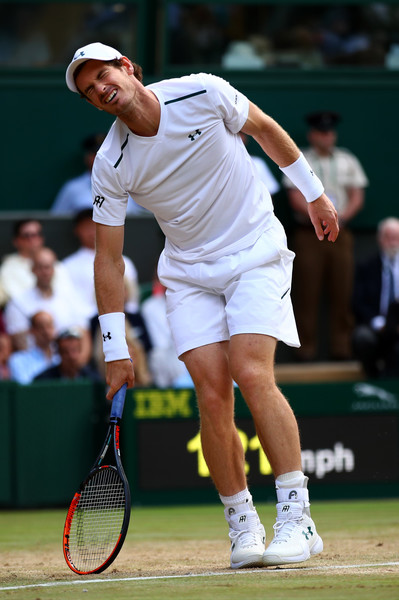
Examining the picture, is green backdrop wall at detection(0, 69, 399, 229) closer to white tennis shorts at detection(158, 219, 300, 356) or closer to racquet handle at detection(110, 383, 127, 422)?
white tennis shorts at detection(158, 219, 300, 356)

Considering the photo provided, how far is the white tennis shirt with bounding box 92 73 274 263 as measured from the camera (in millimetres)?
4430

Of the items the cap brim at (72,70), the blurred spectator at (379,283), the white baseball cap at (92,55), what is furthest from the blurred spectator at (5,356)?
the white baseball cap at (92,55)

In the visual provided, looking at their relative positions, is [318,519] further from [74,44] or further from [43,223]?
[74,44]

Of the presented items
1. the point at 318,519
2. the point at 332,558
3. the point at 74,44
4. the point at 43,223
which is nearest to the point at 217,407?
the point at 332,558

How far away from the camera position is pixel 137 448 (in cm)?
841

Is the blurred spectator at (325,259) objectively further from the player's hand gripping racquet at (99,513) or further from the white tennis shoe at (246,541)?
the player's hand gripping racquet at (99,513)

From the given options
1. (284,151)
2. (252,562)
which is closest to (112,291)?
(284,151)

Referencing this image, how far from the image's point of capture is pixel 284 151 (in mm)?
4719

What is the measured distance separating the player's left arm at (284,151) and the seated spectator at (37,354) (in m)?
4.53

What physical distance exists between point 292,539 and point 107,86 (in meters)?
1.88

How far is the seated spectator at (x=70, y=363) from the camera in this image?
8633 millimetres

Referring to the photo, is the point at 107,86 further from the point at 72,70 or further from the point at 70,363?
the point at 70,363

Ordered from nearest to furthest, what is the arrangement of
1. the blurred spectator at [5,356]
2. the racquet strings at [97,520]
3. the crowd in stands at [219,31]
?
the racquet strings at [97,520]
the blurred spectator at [5,356]
the crowd in stands at [219,31]

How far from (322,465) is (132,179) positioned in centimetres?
464
